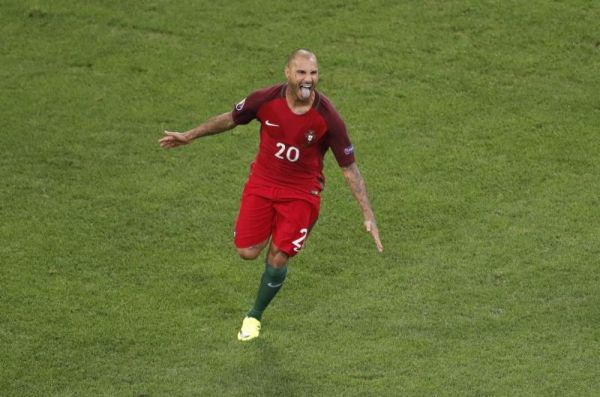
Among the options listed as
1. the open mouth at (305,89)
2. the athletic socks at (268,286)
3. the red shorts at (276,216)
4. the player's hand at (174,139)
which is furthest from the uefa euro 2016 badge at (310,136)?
the athletic socks at (268,286)

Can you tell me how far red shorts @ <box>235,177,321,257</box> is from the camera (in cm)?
1155

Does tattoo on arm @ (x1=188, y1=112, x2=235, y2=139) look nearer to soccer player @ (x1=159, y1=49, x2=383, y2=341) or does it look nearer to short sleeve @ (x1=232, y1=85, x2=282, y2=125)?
soccer player @ (x1=159, y1=49, x2=383, y2=341)

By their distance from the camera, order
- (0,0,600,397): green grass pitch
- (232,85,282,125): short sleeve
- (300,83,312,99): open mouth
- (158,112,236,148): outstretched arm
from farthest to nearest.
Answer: (158,112,236,148): outstretched arm, (0,0,600,397): green grass pitch, (232,85,282,125): short sleeve, (300,83,312,99): open mouth

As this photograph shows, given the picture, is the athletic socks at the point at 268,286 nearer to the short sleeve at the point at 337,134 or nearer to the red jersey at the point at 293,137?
the red jersey at the point at 293,137

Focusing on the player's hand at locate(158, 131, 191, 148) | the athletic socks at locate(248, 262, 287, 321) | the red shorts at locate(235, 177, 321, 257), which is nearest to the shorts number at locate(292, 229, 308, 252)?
the red shorts at locate(235, 177, 321, 257)

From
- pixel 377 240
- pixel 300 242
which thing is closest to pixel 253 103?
pixel 300 242

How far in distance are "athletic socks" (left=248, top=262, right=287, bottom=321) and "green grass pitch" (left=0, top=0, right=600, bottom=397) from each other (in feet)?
0.97

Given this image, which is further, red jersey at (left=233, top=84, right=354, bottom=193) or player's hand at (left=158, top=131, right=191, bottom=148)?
player's hand at (left=158, top=131, right=191, bottom=148)

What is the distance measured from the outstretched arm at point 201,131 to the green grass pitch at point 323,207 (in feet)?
5.79

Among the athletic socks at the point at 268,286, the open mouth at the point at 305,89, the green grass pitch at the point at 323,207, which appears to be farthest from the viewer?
the athletic socks at the point at 268,286

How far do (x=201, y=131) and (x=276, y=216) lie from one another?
41.0 inches

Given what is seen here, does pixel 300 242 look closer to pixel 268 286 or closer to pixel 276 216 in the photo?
pixel 276 216

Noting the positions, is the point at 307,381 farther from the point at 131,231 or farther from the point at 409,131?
the point at 409,131

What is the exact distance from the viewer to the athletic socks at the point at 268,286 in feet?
38.5
